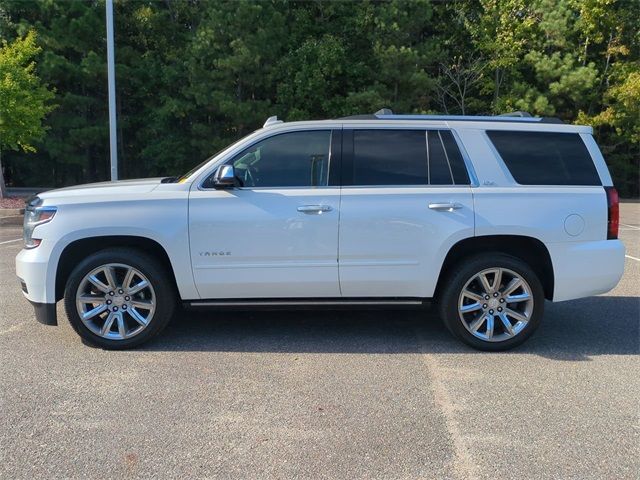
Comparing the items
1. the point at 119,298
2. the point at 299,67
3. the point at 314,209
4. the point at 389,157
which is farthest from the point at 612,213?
the point at 299,67

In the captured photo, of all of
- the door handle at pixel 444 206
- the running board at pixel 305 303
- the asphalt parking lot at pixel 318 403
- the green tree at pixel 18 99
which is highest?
the green tree at pixel 18 99

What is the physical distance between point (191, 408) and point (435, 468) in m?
1.64

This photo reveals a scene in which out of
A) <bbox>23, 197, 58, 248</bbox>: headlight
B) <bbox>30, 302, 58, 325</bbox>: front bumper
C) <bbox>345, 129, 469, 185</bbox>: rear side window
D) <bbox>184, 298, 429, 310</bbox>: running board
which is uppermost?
<bbox>345, 129, 469, 185</bbox>: rear side window

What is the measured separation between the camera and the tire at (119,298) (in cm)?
483

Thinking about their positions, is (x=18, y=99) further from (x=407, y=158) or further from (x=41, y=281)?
(x=407, y=158)

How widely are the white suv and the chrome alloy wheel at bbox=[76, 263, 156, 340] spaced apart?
1 centimetres

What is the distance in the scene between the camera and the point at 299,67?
21391 millimetres

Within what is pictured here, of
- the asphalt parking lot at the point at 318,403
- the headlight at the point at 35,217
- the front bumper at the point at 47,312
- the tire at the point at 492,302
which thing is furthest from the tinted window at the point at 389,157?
the front bumper at the point at 47,312

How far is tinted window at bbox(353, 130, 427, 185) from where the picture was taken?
498 cm

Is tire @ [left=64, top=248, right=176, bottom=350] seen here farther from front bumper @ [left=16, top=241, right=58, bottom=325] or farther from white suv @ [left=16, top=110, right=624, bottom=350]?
front bumper @ [left=16, top=241, right=58, bottom=325]

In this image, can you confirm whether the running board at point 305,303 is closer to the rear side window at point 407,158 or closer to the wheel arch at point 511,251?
the wheel arch at point 511,251

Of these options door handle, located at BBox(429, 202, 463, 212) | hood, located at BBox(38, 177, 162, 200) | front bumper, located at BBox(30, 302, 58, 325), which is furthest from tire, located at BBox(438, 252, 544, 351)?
front bumper, located at BBox(30, 302, 58, 325)

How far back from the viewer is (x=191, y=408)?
3822 millimetres

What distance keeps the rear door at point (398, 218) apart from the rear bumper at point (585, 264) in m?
0.83
